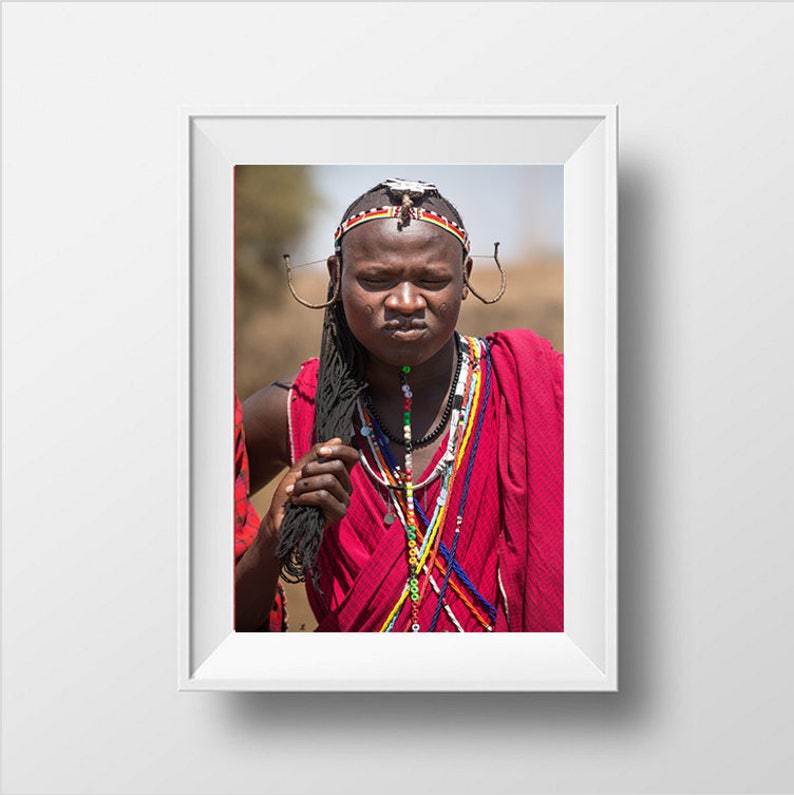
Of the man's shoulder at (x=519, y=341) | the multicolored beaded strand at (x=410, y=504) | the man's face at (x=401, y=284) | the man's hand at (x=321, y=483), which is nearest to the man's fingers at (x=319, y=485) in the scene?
the man's hand at (x=321, y=483)

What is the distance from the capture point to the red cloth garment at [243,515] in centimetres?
157

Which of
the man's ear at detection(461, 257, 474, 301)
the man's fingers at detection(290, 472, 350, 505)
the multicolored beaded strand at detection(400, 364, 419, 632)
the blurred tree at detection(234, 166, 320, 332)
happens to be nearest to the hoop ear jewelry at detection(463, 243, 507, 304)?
the man's ear at detection(461, 257, 474, 301)

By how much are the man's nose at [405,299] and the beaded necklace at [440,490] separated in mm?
102

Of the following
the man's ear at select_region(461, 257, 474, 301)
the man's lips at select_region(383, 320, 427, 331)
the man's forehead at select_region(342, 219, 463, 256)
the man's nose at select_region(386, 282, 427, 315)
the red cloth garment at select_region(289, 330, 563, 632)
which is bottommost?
the red cloth garment at select_region(289, 330, 563, 632)

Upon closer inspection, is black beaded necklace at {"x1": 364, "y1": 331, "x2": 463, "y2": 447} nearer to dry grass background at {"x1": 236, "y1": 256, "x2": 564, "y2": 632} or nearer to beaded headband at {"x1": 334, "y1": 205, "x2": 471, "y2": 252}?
dry grass background at {"x1": 236, "y1": 256, "x2": 564, "y2": 632}

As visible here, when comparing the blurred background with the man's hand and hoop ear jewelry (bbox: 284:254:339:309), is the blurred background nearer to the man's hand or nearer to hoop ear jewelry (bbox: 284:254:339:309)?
hoop ear jewelry (bbox: 284:254:339:309)

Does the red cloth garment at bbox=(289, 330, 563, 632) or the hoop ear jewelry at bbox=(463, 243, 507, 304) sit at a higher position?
the hoop ear jewelry at bbox=(463, 243, 507, 304)

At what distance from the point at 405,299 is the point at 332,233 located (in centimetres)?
16

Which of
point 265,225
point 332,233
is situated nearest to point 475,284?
point 332,233

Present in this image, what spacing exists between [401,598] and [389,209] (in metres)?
0.61

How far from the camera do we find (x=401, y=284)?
1.55 meters

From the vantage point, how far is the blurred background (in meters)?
1.55
